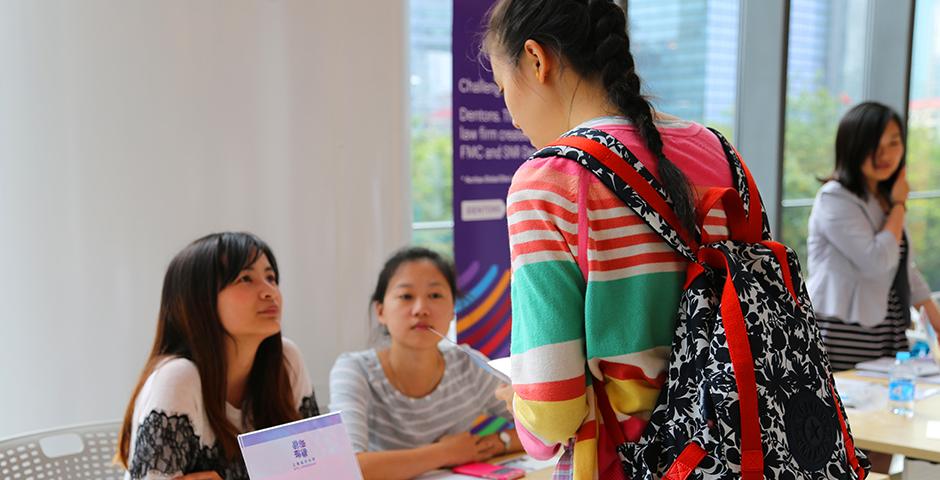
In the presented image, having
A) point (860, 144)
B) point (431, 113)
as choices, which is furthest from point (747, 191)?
point (431, 113)

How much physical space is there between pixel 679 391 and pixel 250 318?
1226 millimetres

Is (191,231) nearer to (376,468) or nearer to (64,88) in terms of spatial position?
(64,88)

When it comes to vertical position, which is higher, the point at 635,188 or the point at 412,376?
the point at 635,188

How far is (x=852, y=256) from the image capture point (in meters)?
3.74

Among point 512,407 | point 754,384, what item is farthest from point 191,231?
point 754,384

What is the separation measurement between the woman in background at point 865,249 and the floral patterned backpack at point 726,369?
2.55 metres

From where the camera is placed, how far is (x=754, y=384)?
128 centimetres

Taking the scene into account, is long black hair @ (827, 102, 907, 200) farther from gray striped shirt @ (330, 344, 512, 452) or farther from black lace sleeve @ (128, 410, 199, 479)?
black lace sleeve @ (128, 410, 199, 479)

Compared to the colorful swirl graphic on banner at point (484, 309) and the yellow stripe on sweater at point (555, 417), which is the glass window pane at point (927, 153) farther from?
the yellow stripe on sweater at point (555, 417)

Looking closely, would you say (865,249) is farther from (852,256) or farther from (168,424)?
(168,424)

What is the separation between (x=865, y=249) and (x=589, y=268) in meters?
2.80

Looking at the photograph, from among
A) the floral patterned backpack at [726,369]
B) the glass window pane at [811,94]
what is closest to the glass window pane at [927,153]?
the glass window pane at [811,94]

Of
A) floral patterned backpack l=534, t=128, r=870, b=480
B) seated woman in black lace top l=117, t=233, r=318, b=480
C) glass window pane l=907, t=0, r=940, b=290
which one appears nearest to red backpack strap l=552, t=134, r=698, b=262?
floral patterned backpack l=534, t=128, r=870, b=480

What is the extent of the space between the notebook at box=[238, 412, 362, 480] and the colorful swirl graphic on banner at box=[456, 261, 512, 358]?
203 centimetres
